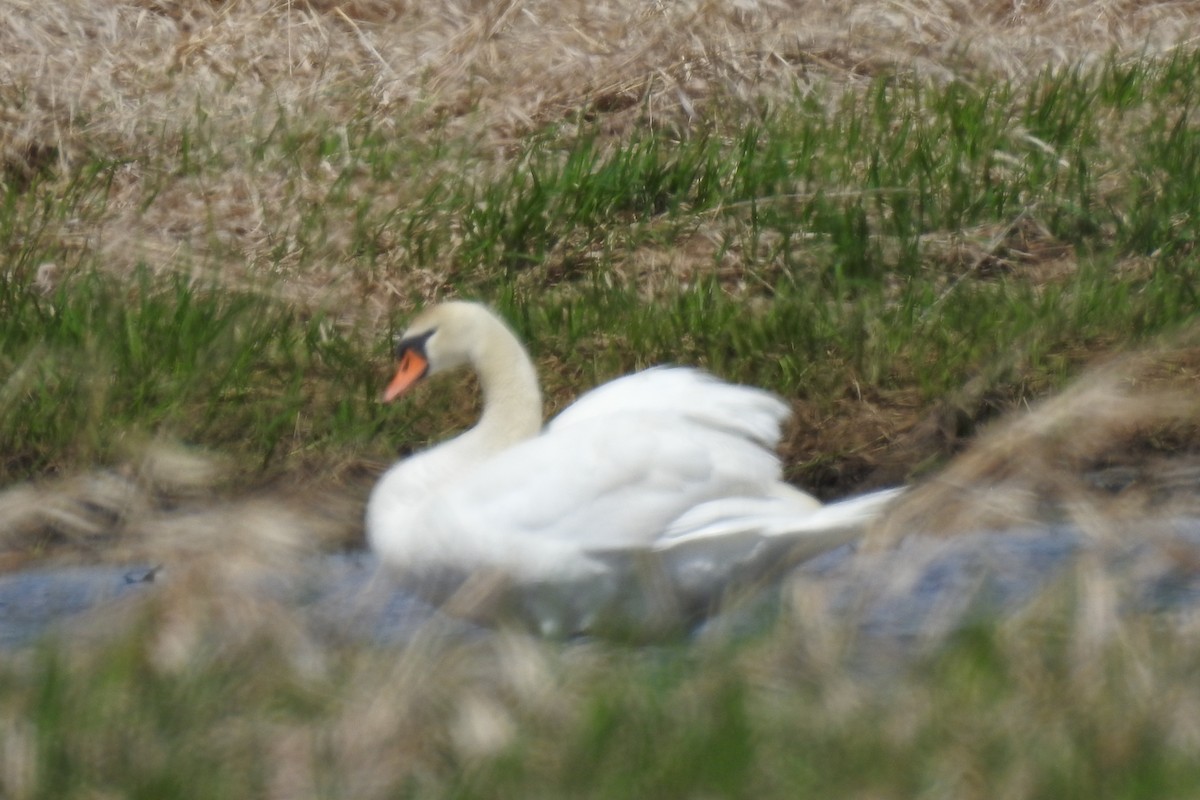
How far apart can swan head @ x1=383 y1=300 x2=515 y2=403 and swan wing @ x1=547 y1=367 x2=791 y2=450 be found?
33cm

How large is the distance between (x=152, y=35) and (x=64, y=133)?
4.27 ft

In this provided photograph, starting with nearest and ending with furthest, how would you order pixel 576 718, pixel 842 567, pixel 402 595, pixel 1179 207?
1. pixel 576 718
2. pixel 842 567
3. pixel 402 595
4. pixel 1179 207

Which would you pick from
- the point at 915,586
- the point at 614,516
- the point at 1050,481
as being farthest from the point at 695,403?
the point at 1050,481

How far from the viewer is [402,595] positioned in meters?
4.12

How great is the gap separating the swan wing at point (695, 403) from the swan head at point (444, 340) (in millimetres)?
331

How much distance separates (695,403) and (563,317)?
2.04 m

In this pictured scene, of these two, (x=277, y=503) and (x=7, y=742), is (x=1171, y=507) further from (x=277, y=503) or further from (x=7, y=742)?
(x=7, y=742)

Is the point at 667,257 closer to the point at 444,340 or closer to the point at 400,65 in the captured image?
the point at 444,340

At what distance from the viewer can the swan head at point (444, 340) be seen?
4762mm

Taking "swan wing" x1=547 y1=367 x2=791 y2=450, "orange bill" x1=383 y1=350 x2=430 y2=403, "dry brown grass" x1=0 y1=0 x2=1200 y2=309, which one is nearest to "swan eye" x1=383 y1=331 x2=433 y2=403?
"orange bill" x1=383 y1=350 x2=430 y2=403

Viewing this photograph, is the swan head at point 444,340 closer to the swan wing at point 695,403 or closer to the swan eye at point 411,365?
the swan eye at point 411,365

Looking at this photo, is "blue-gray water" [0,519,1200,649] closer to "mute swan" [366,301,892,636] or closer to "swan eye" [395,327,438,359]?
"mute swan" [366,301,892,636]

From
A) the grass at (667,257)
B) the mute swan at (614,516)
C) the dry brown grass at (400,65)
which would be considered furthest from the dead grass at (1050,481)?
the dry brown grass at (400,65)

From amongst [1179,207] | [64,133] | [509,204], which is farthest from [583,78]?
[1179,207]
